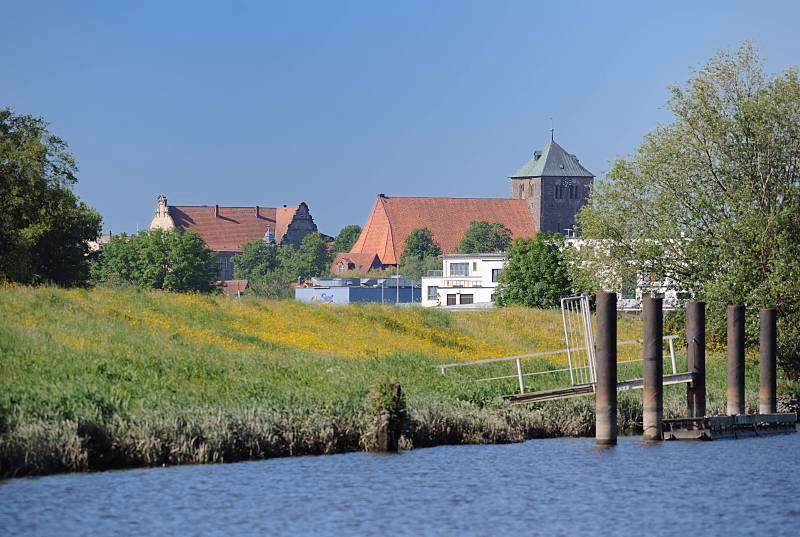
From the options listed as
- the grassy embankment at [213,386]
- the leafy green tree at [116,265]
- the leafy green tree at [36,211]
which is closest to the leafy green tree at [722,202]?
the grassy embankment at [213,386]

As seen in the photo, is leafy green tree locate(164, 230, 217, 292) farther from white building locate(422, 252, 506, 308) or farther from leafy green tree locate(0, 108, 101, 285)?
leafy green tree locate(0, 108, 101, 285)

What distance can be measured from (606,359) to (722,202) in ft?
60.5

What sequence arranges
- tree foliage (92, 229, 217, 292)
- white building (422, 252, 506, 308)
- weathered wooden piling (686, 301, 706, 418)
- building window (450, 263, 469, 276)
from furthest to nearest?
building window (450, 263, 469, 276), white building (422, 252, 506, 308), tree foliage (92, 229, 217, 292), weathered wooden piling (686, 301, 706, 418)

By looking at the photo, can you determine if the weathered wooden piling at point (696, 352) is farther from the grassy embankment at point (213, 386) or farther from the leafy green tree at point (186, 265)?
the leafy green tree at point (186, 265)

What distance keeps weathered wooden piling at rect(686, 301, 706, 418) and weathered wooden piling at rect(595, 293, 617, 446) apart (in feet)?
14.9

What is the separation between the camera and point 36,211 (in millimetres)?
70000

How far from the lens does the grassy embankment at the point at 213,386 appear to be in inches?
967

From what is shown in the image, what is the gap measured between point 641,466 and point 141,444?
33.1 feet

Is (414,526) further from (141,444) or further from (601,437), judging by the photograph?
(601,437)

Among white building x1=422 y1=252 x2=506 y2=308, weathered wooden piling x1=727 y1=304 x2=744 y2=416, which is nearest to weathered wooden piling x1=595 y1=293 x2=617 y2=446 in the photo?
weathered wooden piling x1=727 y1=304 x2=744 y2=416

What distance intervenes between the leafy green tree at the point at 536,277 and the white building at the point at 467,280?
101ft

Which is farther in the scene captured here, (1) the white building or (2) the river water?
(1) the white building

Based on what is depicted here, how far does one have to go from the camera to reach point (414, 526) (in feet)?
68.0

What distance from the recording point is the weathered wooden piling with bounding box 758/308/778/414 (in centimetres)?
3606
